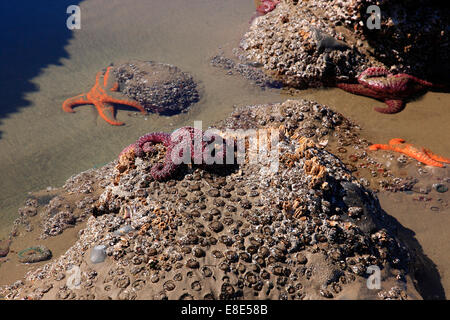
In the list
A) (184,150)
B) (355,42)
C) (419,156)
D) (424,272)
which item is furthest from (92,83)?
(424,272)

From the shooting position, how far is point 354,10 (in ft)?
29.2

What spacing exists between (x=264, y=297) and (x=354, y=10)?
27.5ft

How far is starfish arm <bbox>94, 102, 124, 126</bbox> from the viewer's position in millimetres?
9352

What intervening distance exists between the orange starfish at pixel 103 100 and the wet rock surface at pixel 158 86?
9.8 inches

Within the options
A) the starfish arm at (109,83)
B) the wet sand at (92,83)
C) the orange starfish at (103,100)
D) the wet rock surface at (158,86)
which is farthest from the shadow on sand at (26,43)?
the wet rock surface at (158,86)

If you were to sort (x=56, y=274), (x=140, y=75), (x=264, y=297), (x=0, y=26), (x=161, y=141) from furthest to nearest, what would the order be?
(x=0, y=26) < (x=140, y=75) < (x=161, y=141) < (x=56, y=274) < (x=264, y=297)

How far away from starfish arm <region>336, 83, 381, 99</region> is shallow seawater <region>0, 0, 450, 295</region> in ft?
0.54

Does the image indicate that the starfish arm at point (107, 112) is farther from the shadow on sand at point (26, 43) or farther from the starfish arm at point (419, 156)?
the starfish arm at point (419, 156)

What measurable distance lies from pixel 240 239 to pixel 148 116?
6.30 m

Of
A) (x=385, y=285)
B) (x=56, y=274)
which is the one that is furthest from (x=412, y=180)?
(x=56, y=274)

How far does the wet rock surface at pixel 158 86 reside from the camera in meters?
9.78

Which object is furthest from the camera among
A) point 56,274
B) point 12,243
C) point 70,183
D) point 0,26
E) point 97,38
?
point 0,26

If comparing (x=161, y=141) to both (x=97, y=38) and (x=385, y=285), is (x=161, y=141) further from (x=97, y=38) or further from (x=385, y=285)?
(x=97, y=38)

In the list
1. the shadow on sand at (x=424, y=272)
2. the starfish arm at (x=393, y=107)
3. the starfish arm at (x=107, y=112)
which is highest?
the starfish arm at (x=393, y=107)
